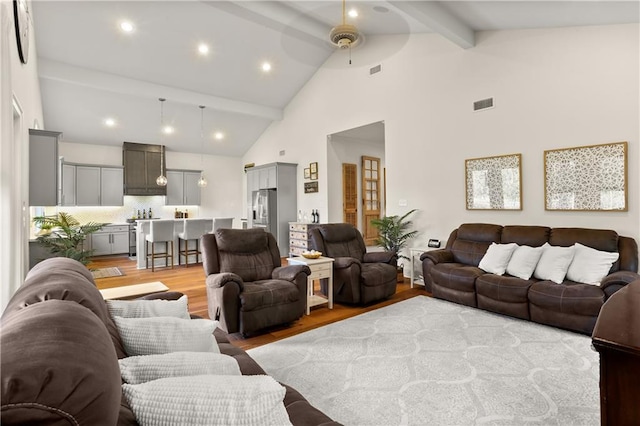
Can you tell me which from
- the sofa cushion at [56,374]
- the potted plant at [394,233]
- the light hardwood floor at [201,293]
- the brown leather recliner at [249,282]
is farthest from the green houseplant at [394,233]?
the sofa cushion at [56,374]

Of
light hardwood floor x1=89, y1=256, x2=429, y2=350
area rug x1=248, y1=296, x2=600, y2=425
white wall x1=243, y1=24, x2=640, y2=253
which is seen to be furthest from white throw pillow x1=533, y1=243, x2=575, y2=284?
light hardwood floor x1=89, y1=256, x2=429, y2=350

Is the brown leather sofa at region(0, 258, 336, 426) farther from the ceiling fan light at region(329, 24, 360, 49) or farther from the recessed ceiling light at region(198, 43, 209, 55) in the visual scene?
the recessed ceiling light at region(198, 43, 209, 55)

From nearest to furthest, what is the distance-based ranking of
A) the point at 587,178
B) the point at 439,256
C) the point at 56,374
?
the point at 56,374 < the point at 587,178 < the point at 439,256

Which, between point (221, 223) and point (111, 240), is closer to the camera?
point (221, 223)

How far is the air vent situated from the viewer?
474 centimetres

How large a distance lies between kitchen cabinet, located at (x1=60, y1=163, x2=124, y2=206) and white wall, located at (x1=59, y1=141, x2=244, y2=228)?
253mm

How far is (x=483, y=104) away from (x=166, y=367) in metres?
5.10

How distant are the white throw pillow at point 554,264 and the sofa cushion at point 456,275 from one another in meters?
0.59

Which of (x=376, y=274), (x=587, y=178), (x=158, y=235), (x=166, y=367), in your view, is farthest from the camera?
(x=158, y=235)

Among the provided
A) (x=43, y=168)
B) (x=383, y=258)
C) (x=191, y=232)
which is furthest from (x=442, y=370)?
(x=191, y=232)

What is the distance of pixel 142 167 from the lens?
8688mm

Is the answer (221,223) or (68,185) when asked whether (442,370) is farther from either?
(68,185)

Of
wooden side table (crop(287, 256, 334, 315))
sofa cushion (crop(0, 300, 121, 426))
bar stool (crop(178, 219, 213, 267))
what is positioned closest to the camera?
Answer: sofa cushion (crop(0, 300, 121, 426))

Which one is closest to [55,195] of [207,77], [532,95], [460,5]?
[207,77]
